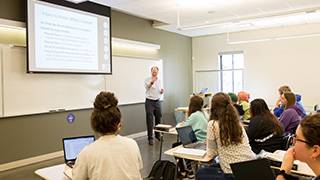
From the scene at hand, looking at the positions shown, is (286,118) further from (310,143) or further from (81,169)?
(81,169)

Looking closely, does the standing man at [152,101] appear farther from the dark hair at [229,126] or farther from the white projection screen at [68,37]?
the dark hair at [229,126]

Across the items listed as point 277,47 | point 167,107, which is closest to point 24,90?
point 167,107

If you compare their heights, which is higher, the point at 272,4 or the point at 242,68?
the point at 272,4

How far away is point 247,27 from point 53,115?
5685mm

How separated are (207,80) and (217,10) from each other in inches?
136

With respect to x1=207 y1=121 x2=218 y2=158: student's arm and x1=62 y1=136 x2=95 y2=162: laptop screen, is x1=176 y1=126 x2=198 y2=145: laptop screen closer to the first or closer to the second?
x1=207 y1=121 x2=218 y2=158: student's arm

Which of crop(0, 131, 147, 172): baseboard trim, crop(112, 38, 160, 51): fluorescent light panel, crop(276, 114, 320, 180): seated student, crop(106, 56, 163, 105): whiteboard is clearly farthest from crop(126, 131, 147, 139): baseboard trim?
crop(276, 114, 320, 180): seated student

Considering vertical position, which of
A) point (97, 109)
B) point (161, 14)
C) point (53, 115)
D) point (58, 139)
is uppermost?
point (161, 14)

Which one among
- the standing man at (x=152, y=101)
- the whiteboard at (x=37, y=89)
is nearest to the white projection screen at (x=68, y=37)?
the whiteboard at (x=37, y=89)

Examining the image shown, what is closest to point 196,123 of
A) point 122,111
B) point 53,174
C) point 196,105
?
point 196,105

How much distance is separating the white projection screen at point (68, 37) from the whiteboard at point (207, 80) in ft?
13.4

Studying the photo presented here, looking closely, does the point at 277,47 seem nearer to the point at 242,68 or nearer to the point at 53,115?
the point at 242,68

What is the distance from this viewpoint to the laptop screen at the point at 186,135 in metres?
3.28

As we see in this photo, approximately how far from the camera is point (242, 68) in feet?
28.1
